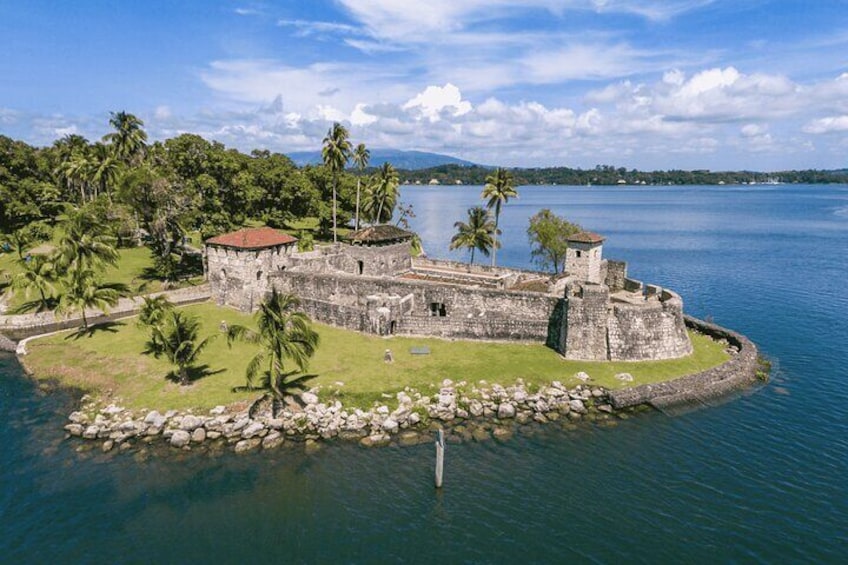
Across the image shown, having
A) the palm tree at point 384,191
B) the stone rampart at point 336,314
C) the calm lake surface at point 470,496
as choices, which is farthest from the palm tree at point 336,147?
the calm lake surface at point 470,496

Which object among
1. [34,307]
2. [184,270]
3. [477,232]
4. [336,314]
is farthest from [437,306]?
[34,307]

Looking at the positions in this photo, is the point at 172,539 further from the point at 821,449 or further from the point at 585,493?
the point at 821,449

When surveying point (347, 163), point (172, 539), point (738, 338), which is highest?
point (347, 163)

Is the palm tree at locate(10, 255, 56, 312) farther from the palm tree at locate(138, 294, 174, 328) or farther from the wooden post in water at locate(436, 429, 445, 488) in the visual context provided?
the wooden post in water at locate(436, 429, 445, 488)

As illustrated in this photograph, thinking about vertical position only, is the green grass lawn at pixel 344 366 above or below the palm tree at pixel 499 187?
below

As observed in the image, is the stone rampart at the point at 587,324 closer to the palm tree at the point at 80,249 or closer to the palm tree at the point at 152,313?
the palm tree at the point at 152,313

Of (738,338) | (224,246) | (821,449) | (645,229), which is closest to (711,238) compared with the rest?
(645,229)

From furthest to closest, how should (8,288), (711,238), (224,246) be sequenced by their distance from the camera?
(711,238) → (8,288) → (224,246)

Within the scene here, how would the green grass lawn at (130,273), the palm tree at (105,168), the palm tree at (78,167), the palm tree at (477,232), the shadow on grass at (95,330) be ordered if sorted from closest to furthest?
the shadow on grass at (95,330) → the green grass lawn at (130,273) → the palm tree at (477,232) → the palm tree at (105,168) → the palm tree at (78,167)
